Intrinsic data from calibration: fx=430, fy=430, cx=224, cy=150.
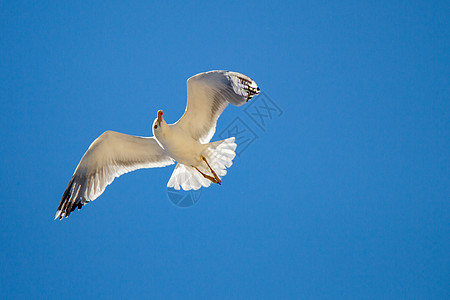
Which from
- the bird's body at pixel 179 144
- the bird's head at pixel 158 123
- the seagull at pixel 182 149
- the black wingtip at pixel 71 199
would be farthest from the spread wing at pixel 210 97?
the black wingtip at pixel 71 199

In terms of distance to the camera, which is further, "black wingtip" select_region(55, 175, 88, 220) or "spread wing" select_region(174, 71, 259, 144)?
"black wingtip" select_region(55, 175, 88, 220)

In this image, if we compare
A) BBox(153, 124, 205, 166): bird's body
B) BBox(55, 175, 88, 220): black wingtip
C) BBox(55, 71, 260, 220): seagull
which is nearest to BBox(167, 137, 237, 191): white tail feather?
BBox(55, 71, 260, 220): seagull

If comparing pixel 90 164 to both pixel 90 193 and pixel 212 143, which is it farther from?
pixel 212 143

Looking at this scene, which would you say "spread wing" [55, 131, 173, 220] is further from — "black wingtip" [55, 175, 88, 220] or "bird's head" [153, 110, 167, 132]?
"bird's head" [153, 110, 167, 132]

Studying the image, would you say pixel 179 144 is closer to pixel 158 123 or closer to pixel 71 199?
pixel 158 123

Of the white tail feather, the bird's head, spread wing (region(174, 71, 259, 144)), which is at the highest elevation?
spread wing (region(174, 71, 259, 144))

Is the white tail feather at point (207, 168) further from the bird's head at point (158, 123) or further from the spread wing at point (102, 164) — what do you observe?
the bird's head at point (158, 123)

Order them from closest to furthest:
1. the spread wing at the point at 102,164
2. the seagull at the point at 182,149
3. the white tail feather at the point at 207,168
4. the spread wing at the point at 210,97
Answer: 1. the spread wing at the point at 210,97
2. the seagull at the point at 182,149
3. the white tail feather at the point at 207,168
4. the spread wing at the point at 102,164

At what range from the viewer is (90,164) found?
605 cm

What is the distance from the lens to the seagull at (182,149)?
17.9 feet

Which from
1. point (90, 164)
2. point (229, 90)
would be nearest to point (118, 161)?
point (90, 164)

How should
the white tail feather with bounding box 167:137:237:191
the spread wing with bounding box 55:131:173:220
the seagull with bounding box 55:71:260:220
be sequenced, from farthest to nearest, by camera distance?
1. the spread wing with bounding box 55:131:173:220
2. the white tail feather with bounding box 167:137:237:191
3. the seagull with bounding box 55:71:260:220

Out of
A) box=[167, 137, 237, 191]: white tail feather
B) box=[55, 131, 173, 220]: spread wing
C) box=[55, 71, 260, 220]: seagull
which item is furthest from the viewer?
box=[55, 131, 173, 220]: spread wing

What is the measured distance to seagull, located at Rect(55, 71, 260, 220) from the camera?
546 centimetres
